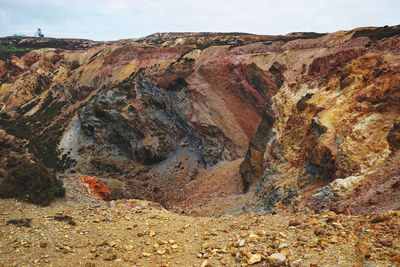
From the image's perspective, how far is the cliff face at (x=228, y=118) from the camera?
1076cm

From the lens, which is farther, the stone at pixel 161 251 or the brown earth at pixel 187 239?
the stone at pixel 161 251

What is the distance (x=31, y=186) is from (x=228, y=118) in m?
23.1

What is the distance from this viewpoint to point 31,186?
10469 mm

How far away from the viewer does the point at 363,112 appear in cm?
1111

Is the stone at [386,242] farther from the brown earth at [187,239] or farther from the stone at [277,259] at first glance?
the stone at [277,259]

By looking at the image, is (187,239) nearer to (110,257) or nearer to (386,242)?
(110,257)

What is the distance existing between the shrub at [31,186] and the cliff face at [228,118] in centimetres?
1042

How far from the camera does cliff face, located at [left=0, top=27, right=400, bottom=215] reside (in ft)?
35.3

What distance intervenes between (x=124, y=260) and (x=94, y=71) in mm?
47999

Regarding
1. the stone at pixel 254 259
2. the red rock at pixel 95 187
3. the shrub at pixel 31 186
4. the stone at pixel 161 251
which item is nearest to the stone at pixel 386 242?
the stone at pixel 254 259

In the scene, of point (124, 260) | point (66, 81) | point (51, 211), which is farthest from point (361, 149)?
point (66, 81)

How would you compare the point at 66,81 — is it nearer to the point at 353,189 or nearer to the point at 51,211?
the point at 51,211

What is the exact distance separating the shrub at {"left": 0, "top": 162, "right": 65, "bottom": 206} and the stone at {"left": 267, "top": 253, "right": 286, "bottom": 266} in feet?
30.6

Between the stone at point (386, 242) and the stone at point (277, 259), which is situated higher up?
the stone at point (386, 242)
